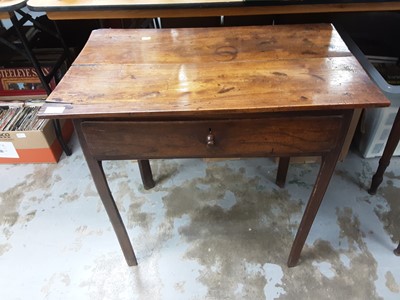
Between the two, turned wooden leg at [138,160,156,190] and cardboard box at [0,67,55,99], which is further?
cardboard box at [0,67,55,99]

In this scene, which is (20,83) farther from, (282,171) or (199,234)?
(282,171)

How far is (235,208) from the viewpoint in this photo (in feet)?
4.38

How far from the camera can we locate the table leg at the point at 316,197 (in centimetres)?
80

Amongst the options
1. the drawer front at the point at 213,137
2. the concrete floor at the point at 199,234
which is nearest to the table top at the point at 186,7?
the drawer front at the point at 213,137

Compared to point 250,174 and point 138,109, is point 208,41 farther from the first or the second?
point 250,174

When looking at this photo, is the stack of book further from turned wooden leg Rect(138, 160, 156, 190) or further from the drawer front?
the drawer front

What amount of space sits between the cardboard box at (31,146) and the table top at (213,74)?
0.72 metres

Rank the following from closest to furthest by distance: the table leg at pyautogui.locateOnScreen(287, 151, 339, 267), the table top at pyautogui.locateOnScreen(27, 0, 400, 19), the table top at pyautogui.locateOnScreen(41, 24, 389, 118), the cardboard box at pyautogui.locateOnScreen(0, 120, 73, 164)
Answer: the table top at pyautogui.locateOnScreen(41, 24, 389, 118) → the table leg at pyautogui.locateOnScreen(287, 151, 339, 267) → the table top at pyautogui.locateOnScreen(27, 0, 400, 19) → the cardboard box at pyautogui.locateOnScreen(0, 120, 73, 164)

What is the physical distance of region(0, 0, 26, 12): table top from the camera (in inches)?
43.3

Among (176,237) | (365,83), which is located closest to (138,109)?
(365,83)

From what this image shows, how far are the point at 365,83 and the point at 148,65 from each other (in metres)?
0.54

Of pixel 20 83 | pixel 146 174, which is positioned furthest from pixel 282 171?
pixel 20 83

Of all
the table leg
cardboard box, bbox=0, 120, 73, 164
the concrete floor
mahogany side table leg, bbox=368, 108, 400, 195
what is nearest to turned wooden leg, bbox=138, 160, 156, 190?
the concrete floor

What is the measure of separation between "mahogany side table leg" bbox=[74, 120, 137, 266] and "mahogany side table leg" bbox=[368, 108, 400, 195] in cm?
102
